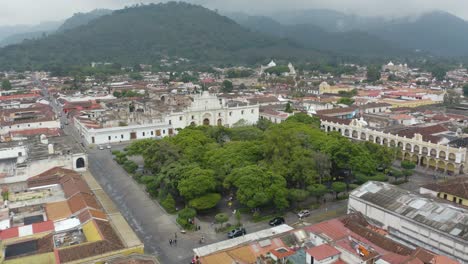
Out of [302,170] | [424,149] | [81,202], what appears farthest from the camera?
[424,149]

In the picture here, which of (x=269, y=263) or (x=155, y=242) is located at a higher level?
(x=269, y=263)

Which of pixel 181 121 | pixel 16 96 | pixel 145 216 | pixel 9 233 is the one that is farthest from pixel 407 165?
pixel 16 96

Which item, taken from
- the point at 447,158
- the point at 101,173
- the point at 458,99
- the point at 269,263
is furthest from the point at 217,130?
the point at 458,99

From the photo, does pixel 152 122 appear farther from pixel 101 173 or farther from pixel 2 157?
pixel 2 157

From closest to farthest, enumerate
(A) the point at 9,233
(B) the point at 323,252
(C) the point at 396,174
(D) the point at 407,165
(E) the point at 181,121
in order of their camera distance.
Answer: (B) the point at 323,252 → (A) the point at 9,233 → (C) the point at 396,174 → (D) the point at 407,165 → (E) the point at 181,121

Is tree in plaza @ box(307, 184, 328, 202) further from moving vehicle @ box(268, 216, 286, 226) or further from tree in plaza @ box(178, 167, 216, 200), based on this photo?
tree in plaza @ box(178, 167, 216, 200)

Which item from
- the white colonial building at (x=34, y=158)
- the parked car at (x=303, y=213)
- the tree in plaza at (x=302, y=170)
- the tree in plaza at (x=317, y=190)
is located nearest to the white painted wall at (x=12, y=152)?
the white colonial building at (x=34, y=158)

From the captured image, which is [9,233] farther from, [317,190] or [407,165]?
[407,165]
